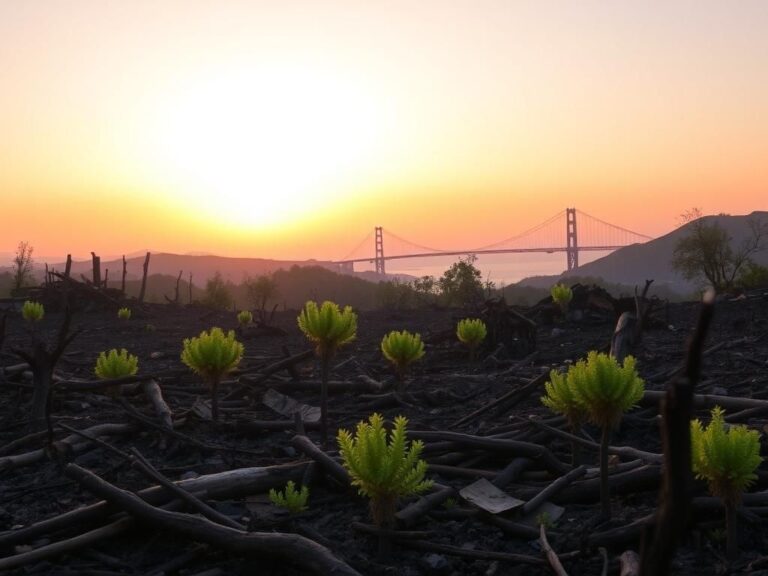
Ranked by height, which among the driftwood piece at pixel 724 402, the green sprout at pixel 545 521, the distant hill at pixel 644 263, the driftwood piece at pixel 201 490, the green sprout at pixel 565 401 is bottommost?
the green sprout at pixel 545 521

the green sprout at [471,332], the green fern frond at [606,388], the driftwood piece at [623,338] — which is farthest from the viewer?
the green sprout at [471,332]

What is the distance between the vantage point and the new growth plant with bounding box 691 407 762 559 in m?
2.86

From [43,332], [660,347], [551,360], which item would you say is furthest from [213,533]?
[43,332]

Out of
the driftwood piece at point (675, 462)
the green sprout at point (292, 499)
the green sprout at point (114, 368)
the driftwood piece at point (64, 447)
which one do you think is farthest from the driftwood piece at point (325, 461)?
the driftwood piece at point (675, 462)

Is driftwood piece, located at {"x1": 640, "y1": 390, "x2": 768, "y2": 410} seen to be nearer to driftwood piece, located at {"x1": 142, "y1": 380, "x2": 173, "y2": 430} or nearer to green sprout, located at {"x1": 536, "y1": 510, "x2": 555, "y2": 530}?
green sprout, located at {"x1": 536, "y1": 510, "x2": 555, "y2": 530}

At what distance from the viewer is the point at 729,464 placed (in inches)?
113

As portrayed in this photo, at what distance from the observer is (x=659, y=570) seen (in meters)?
0.88

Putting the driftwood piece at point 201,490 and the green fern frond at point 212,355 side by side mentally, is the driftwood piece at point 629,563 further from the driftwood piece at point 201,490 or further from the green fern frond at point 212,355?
the green fern frond at point 212,355

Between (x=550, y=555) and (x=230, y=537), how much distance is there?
1.37 meters

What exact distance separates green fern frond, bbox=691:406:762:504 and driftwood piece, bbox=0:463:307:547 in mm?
2111

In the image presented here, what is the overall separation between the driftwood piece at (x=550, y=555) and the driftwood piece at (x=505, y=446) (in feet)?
2.99

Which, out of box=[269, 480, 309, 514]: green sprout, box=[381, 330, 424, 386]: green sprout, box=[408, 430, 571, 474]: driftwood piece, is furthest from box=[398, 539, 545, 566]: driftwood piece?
box=[381, 330, 424, 386]: green sprout

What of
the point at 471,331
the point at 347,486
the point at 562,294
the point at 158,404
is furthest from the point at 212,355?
the point at 562,294

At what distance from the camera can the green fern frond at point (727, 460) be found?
9.39ft
